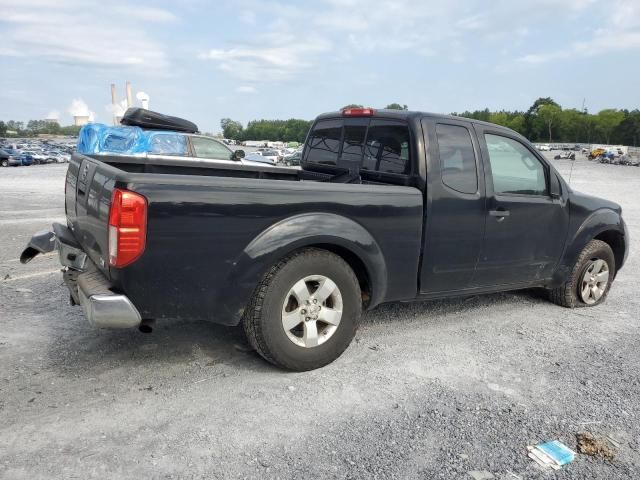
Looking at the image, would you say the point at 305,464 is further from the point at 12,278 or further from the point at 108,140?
the point at 108,140

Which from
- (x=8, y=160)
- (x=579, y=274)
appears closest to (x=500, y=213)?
(x=579, y=274)

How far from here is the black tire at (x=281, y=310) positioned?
346 cm

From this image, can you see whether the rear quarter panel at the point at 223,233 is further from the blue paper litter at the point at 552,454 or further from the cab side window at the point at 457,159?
the blue paper litter at the point at 552,454

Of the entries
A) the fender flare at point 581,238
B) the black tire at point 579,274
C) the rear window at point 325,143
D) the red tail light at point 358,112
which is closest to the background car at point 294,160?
the rear window at point 325,143

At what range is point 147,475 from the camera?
2533 mm

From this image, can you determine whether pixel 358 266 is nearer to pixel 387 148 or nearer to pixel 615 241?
pixel 387 148

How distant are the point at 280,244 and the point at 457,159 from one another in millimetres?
1794

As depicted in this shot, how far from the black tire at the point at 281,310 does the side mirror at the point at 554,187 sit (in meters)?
2.33

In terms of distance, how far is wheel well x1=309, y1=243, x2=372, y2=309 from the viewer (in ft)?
12.3

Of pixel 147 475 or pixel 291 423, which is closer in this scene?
pixel 147 475

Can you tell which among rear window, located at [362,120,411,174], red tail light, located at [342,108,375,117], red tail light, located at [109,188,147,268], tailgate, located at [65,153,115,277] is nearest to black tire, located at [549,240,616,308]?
rear window, located at [362,120,411,174]

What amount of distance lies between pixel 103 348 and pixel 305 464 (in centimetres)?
204

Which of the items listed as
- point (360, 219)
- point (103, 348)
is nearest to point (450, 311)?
point (360, 219)

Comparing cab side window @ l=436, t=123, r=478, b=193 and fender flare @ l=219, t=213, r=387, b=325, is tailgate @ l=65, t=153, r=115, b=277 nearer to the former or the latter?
fender flare @ l=219, t=213, r=387, b=325
